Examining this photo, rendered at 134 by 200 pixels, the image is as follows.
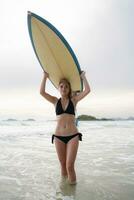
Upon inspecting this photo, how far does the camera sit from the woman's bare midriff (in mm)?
5812

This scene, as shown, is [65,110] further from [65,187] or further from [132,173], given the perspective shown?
[132,173]

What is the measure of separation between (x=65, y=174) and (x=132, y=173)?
1583 mm

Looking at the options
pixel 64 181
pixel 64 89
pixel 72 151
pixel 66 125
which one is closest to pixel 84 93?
pixel 64 89

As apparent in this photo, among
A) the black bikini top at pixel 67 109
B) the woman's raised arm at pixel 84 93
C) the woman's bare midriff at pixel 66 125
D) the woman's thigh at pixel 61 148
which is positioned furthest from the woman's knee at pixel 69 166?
the woman's raised arm at pixel 84 93

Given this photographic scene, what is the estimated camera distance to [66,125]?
584cm

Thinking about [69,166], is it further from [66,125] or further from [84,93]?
[84,93]

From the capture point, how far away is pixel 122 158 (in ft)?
30.6

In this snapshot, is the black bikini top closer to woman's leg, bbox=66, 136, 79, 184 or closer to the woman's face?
the woman's face

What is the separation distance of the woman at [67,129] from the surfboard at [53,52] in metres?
0.35

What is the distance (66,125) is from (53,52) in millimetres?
1590

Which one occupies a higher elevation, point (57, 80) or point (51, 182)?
point (57, 80)

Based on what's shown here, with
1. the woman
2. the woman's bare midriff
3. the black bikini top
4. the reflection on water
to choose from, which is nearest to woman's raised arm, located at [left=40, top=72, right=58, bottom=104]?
the woman

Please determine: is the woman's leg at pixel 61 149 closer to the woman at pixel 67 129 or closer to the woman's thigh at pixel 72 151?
the woman at pixel 67 129

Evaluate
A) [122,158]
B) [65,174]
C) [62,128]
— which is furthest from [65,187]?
[122,158]
